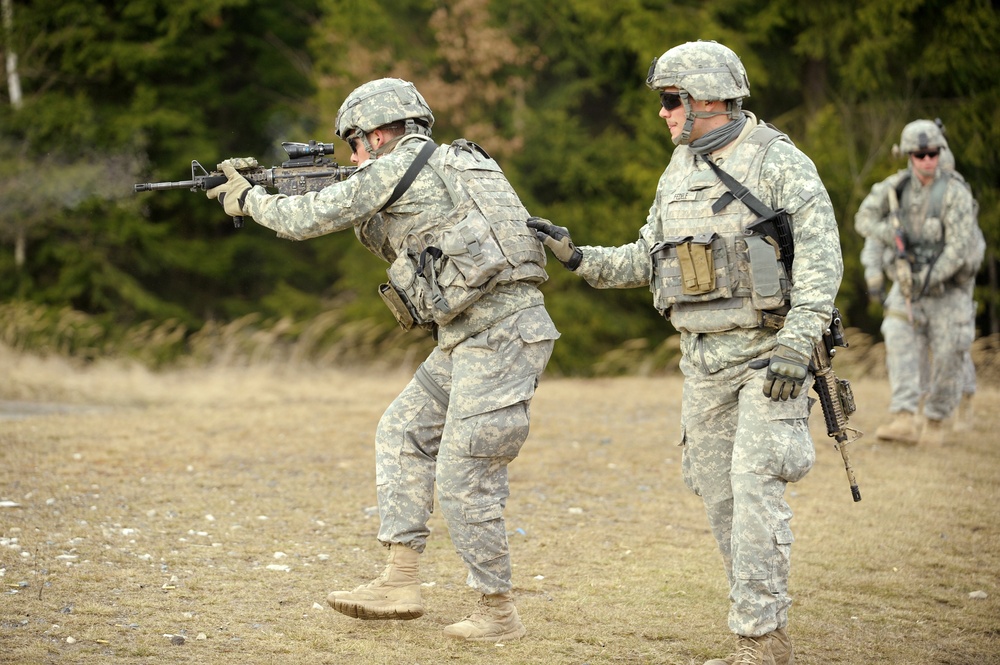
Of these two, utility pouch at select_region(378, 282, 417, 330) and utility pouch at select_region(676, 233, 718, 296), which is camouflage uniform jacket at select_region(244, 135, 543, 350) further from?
utility pouch at select_region(676, 233, 718, 296)

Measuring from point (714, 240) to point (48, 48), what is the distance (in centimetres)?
1860

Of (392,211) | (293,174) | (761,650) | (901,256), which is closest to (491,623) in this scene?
(761,650)

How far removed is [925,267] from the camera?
8922 mm

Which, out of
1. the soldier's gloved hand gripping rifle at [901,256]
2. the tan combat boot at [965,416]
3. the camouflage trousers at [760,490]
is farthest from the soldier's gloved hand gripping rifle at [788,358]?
the tan combat boot at [965,416]

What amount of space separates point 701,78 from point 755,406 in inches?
51.7

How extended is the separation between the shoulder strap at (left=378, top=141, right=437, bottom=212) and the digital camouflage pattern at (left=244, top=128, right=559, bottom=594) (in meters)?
0.02

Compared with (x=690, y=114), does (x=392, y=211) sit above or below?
below

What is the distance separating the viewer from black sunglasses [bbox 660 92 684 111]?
4566 millimetres

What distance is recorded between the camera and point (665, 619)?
17.0 feet

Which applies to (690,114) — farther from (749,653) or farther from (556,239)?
(749,653)

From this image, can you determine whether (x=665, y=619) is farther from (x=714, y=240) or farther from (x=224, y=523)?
(x=224, y=523)

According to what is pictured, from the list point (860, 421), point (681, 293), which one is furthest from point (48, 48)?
point (681, 293)

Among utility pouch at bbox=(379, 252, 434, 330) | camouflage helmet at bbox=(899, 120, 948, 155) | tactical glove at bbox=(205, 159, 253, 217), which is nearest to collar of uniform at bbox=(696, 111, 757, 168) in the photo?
utility pouch at bbox=(379, 252, 434, 330)

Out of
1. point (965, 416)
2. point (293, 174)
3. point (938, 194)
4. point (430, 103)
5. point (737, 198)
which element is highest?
point (430, 103)
